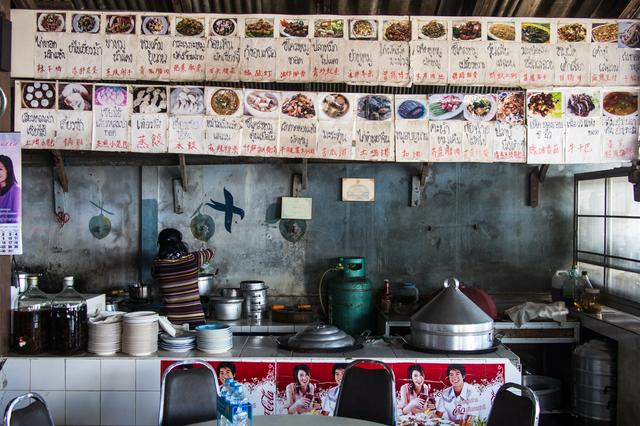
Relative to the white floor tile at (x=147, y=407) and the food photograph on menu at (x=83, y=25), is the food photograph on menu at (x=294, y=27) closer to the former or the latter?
the food photograph on menu at (x=83, y=25)

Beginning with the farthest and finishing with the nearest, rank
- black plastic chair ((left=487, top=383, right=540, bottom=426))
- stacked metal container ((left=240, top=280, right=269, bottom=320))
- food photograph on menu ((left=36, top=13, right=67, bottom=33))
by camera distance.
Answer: stacked metal container ((left=240, top=280, right=269, bottom=320)), food photograph on menu ((left=36, top=13, right=67, bottom=33)), black plastic chair ((left=487, top=383, right=540, bottom=426))

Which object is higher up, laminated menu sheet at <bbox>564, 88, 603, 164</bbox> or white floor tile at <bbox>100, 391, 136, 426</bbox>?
laminated menu sheet at <bbox>564, 88, 603, 164</bbox>

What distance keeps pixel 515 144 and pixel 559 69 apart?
0.72 m

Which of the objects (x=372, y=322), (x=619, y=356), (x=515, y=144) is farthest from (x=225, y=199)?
(x=619, y=356)

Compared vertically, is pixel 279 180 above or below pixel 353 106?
below

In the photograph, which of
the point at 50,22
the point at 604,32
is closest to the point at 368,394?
the point at 604,32

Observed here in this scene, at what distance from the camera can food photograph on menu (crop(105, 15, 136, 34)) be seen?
5.13 metres

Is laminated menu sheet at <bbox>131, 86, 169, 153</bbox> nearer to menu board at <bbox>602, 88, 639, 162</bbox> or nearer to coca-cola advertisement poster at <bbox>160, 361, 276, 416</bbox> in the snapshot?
coca-cola advertisement poster at <bbox>160, 361, 276, 416</bbox>

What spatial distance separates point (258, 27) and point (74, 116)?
5.62ft

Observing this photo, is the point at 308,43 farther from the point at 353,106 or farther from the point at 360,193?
the point at 360,193

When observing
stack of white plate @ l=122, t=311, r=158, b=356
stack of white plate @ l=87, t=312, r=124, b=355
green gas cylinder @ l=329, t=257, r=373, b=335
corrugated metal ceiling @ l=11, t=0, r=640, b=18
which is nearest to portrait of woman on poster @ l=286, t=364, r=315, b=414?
stack of white plate @ l=122, t=311, r=158, b=356

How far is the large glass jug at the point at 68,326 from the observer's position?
15.1 feet

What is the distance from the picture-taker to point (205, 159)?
7.43m

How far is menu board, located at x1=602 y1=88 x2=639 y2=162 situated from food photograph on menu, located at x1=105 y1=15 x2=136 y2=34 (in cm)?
402
